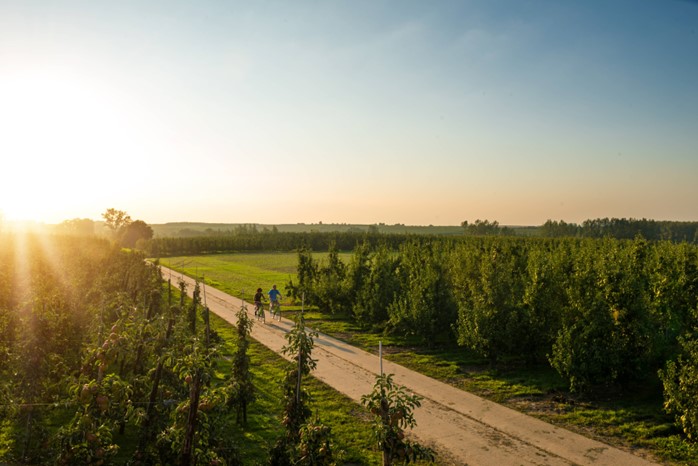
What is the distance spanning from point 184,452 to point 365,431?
575 cm

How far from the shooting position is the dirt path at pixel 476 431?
9.27 metres

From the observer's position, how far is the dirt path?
30.4ft

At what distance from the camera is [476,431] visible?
10.6m

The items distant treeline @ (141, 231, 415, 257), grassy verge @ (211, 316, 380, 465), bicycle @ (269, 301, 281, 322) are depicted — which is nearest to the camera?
grassy verge @ (211, 316, 380, 465)

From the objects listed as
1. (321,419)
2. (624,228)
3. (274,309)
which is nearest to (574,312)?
(321,419)

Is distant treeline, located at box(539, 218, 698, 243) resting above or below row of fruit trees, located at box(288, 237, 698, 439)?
above

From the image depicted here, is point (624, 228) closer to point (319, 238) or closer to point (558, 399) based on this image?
point (319, 238)

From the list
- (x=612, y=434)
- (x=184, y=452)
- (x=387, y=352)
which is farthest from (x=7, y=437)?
(x=612, y=434)

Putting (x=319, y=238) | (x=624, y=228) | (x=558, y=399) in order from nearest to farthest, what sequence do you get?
(x=558, y=399) → (x=319, y=238) → (x=624, y=228)

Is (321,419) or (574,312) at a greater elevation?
(574,312)

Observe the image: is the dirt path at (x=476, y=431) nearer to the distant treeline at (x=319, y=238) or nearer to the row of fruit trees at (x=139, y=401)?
the row of fruit trees at (x=139, y=401)

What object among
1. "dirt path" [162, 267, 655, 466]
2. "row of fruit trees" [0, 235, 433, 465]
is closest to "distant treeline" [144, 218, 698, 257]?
"dirt path" [162, 267, 655, 466]

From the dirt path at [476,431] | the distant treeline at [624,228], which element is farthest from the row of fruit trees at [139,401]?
the distant treeline at [624,228]

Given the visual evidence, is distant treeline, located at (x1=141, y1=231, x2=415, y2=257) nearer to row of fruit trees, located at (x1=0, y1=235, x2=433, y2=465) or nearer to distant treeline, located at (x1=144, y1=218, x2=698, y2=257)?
distant treeline, located at (x1=144, y1=218, x2=698, y2=257)
